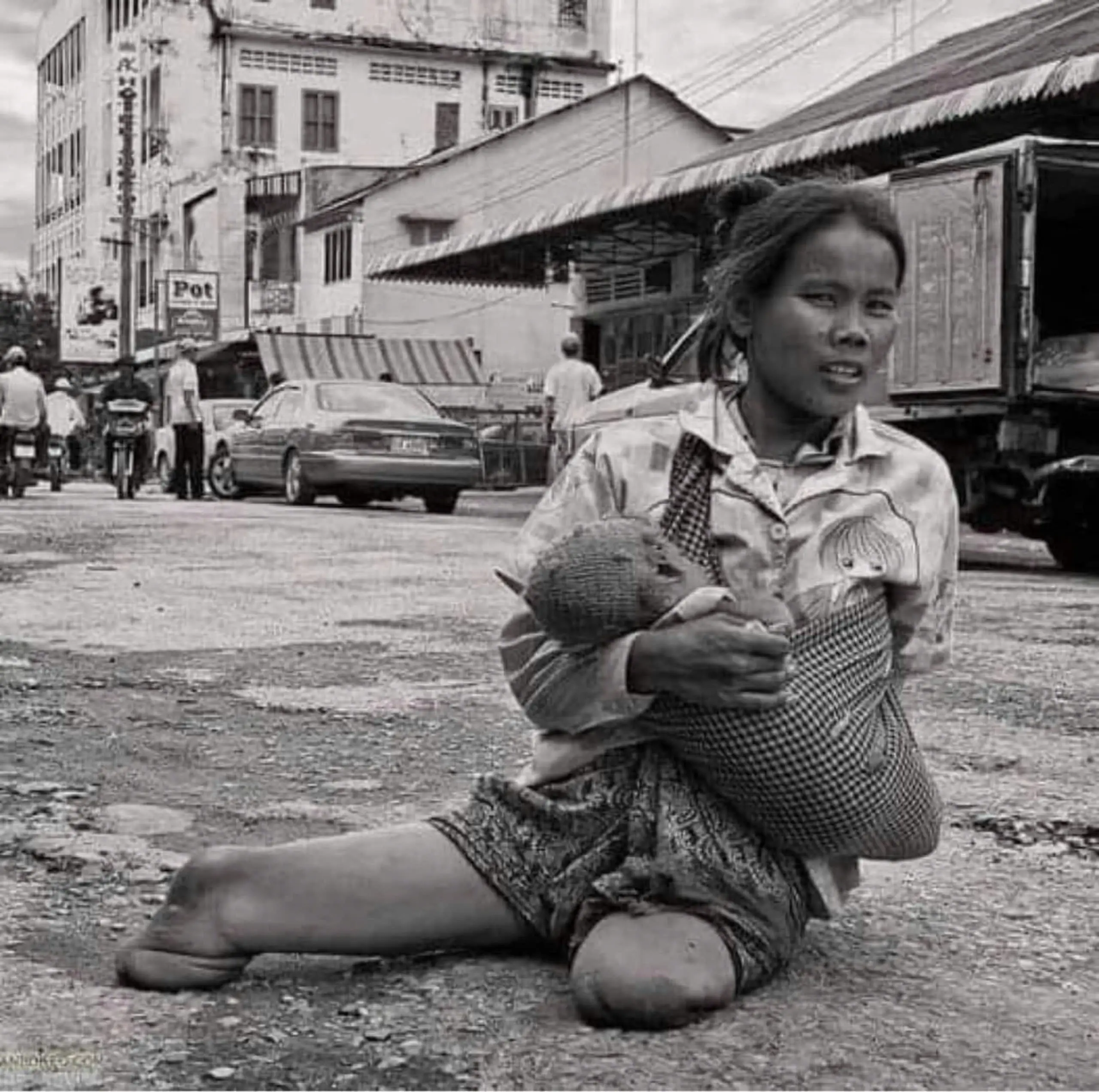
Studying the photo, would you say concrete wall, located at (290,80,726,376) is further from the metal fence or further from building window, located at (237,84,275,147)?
building window, located at (237,84,275,147)

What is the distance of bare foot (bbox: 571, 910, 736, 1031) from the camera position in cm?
245

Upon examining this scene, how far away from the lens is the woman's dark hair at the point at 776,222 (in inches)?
105

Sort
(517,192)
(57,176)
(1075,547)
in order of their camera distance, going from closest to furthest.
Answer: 1. (1075,547)
2. (517,192)
3. (57,176)

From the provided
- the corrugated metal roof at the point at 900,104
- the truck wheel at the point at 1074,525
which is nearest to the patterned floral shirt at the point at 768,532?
the truck wheel at the point at 1074,525

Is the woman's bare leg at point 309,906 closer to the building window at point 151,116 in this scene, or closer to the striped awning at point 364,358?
the striped awning at point 364,358

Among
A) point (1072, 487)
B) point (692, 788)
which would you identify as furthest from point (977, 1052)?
point (1072, 487)

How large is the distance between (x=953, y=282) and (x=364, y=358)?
2633cm

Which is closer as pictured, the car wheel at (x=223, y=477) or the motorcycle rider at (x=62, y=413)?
the car wheel at (x=223, y=477)

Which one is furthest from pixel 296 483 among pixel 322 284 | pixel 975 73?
pixel 322 284

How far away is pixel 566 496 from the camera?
2729 millimetres

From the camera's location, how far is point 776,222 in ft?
8.81

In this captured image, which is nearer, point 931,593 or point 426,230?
point 931,593

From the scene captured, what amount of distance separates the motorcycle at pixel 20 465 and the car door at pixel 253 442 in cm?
222

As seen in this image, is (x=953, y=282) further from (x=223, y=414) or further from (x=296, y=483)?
(x=223, y=414)
